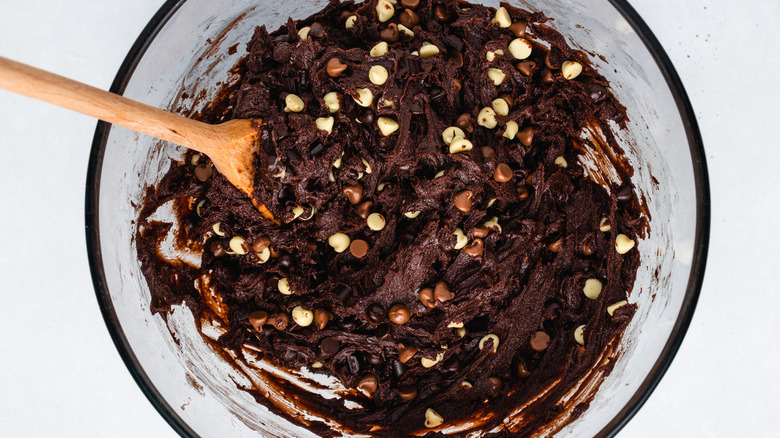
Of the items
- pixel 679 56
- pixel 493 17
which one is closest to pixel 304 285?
pixel 493 17

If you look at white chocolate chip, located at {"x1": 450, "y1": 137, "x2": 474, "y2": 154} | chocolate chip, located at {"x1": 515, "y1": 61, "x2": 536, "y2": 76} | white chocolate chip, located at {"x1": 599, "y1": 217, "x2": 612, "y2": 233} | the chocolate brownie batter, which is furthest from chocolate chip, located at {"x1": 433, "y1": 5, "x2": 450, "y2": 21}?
white chocolate chip, located at {"x1": 599, "y1": 217, "x2": 612, "y2": 233}

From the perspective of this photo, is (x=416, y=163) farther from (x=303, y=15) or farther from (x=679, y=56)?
(x=679, y=56)

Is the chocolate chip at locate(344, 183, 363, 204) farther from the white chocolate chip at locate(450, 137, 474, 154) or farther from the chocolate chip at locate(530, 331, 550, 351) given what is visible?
the chocolate chip at locate(530, 331, 550, 351)

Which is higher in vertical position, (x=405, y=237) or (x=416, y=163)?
(x=416, y=163)

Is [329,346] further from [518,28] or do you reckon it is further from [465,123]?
[518,28]

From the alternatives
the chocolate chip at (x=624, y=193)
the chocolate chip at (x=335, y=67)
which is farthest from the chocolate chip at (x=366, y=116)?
the chocolate chip at (x=624, y=193)

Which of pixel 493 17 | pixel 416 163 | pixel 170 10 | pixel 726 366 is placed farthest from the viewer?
pixel 726 366

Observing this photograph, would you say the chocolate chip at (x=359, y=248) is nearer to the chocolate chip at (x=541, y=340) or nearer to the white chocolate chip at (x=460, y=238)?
the white chocolate chip at (x=460, y=238)
